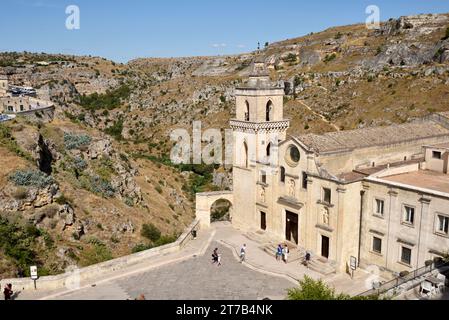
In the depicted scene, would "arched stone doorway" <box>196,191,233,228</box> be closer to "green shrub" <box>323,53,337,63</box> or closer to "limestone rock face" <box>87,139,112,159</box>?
"limestone rock face" <box>87,139,112,159</box>

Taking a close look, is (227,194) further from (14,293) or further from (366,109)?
(366,109)

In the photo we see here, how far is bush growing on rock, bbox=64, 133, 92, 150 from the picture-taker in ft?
153

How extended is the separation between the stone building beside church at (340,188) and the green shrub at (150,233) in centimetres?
757

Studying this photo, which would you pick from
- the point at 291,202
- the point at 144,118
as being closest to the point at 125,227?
the point at 291,202

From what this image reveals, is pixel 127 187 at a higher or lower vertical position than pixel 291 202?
lower

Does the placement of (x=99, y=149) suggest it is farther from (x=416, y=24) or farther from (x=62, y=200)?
(x=416, y=24)

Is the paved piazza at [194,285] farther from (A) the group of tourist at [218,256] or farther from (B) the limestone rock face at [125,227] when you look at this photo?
(B) the limestone rock face at [125,227]

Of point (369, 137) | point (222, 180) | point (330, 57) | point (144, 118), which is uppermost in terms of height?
point (330, 57)

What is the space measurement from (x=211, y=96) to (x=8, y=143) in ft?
205

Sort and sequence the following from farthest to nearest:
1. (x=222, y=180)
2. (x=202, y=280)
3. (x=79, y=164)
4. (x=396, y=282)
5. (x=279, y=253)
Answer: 1. (x=222, y=180)
2. (x=79, y=164)
3. (x=279, y=253)
4. (x=202, y=280)
5. (x=396, y=282)

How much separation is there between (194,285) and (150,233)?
52.0 ft

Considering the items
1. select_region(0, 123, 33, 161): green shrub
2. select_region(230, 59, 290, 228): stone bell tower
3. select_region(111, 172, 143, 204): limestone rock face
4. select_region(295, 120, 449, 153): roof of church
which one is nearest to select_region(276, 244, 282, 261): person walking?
select_region(230, 59, 290, 228): stone bell tower

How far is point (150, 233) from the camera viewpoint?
38469 millimetres

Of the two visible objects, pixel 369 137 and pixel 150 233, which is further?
pixel 150 233
